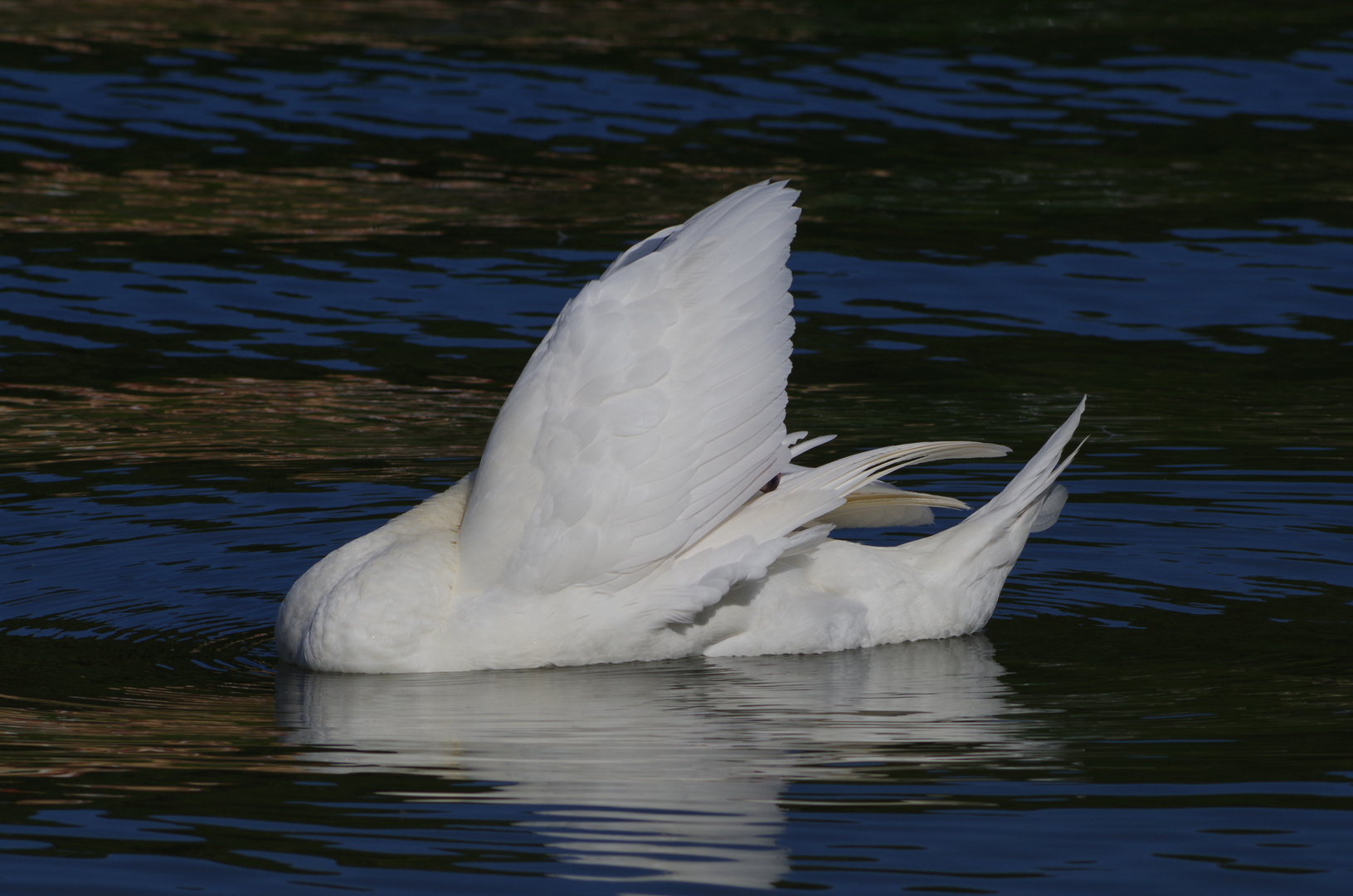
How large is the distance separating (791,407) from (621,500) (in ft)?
13.3

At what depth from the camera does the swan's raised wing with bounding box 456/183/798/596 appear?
20.8ft

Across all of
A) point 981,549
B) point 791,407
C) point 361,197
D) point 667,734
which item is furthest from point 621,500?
point 361,197

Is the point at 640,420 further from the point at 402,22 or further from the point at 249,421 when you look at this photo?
the point at 402,22

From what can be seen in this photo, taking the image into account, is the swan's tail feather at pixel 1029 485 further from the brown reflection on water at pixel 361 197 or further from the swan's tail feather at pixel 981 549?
the brown reflection on water at pixel 361 197

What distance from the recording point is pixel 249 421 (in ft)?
33.4

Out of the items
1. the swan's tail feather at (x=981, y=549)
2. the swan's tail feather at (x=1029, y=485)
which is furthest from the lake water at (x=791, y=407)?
the swan's tail feather at (x=1029, y=485)

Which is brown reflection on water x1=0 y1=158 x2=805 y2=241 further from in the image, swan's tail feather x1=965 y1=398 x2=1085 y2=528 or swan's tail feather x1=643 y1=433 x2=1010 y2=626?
Answer: swan's tail feather x1=643 y1=433 x2=1010 y2=626

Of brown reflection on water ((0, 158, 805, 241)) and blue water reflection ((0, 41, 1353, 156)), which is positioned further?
blue water reflection ((0, 41, 1353, 156))

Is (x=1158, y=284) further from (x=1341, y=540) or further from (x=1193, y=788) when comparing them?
(x=1193, y=788)

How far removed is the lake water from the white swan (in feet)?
0.54

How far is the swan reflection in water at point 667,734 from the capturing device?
4832 mm

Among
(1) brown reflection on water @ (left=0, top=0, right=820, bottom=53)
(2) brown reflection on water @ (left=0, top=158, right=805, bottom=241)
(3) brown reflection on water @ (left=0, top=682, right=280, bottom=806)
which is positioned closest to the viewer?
(3) brown reflection on water @ (left=0, top=682, right=280, bottom=806)

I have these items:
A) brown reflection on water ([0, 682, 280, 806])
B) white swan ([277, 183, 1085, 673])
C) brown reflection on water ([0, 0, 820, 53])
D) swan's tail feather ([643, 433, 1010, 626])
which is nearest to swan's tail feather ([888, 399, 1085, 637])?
swan's tail feather ([643, 433, 1010, 626])

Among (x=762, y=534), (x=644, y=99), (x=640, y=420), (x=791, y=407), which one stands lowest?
(x=791, y=407)
